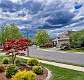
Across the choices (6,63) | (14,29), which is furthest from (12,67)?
(14,29)

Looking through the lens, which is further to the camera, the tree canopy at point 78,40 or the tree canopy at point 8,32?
the tree canopy at point 8,32

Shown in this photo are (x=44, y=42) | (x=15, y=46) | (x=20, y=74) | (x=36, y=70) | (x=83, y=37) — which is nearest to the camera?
(x=20, y=74)

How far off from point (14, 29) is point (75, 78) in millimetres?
70168

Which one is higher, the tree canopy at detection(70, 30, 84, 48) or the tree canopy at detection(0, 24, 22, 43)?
the tree canopy at detection(0, 24, 22, 43)

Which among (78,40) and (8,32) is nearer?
(78,40)

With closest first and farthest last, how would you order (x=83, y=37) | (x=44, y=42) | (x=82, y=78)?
1. (x=82, y=78)
2. (x=83, y=37)
3. (x=44, y=42)

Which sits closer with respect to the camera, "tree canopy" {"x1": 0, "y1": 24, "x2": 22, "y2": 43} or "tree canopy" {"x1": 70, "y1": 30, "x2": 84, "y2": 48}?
"tree canopy" {"x1": 70, "y1": 30, "x2": 84, "y2": 48}

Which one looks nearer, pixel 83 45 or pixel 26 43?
pixel 26 43

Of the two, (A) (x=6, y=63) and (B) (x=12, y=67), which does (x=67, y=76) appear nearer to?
(B) (x=12, y=67)

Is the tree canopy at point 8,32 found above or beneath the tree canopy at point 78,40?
above

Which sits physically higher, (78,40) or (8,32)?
(8,32)

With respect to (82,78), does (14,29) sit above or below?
above

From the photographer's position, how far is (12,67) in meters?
18.8

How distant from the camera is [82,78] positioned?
17.8 m
